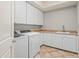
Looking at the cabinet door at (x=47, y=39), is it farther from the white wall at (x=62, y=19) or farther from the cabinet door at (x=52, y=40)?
the white wall at (x=62, y=19)

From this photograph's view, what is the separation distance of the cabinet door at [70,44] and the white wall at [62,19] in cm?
94

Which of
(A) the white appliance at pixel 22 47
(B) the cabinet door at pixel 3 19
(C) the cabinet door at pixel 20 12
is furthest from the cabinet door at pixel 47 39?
(B) the cabinet door at pixel 3 19

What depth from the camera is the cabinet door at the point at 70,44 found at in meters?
3.64

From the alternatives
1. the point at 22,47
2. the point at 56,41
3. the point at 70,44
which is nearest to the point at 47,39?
the point at 56,41

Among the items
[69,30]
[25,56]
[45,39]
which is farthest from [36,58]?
[69,30]

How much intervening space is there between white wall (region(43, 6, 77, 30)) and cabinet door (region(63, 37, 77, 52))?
0.94 metres

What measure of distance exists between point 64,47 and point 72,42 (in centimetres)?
48

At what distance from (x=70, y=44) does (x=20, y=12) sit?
2.48m

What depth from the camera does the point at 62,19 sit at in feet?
16.1

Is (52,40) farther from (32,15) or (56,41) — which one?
(32,15)

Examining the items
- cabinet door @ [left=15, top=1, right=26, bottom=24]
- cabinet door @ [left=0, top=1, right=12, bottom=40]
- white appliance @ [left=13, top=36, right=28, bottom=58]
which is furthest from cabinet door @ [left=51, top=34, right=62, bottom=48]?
cabinet door @ [left=0, top=1, right=12, bottom=40]

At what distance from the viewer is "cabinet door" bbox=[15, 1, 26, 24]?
8.95 feet

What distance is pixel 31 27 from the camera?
459 cm

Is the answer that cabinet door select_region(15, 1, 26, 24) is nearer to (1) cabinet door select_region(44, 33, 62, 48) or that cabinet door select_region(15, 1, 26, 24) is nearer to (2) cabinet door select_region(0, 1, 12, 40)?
(2) cabinet door select_region(0, 1, 12, 40)
